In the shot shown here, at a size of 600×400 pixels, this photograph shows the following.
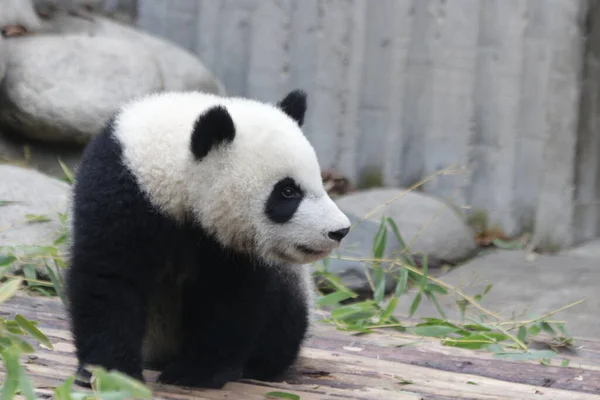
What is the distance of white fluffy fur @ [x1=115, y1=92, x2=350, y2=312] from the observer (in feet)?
8.66

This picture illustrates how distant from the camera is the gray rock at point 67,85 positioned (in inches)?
240

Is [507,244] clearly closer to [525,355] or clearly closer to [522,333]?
[522,333]

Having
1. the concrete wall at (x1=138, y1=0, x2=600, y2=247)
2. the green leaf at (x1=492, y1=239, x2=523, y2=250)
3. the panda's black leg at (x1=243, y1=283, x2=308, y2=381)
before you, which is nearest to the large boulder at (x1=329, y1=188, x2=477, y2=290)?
the green leaf at (x1=492, y1=239, x2=523, y2=250)

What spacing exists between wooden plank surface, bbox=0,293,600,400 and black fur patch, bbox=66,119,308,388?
13cm

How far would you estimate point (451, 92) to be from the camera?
6.23 m

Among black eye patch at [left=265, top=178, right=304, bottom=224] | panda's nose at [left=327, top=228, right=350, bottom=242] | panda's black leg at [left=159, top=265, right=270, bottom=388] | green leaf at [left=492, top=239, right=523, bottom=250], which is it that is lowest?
green leaf at [left=492, top=239, right=523, bottom=250]

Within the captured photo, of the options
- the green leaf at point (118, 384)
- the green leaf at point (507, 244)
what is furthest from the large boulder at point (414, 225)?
the green leaf at point (118, 384)

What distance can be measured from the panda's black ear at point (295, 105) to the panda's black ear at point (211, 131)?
37 centimetres

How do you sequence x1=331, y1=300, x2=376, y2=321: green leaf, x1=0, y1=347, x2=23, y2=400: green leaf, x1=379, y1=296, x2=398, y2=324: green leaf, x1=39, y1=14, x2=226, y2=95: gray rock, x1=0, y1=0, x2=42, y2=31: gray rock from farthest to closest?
x1=39, y1=14, x2=226, y2=95: gray rock
x1=0, y1=0, x2=42, y2=31: gray rock
x1=331, y1=300, x2=376, y2=321: green leaf
x1=379, y1=296, x2=398, y2=324: green leaf
x1=0, y1=347, x2=23, y2=400: green leaf

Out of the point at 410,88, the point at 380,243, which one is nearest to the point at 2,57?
the point at 410,88

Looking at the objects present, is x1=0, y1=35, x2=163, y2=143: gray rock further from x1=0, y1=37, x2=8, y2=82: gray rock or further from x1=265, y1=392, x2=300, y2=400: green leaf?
x1=265, y1=392, x2=300, y2=400: green leaf

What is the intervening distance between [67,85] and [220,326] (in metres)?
3.75

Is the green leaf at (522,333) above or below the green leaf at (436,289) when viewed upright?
below

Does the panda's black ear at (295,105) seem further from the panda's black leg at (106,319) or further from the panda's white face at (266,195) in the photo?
the panda's black leg at (106,319)
